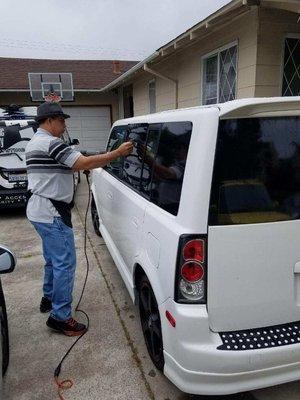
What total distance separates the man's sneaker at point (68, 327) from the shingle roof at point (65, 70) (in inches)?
601

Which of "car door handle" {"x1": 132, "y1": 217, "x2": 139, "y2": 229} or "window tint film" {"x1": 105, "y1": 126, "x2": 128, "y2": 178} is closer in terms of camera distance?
"car door handle" {"x1": 132, "y1": 217, "x2": 139, "y2": 229}

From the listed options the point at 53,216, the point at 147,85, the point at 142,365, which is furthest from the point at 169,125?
the point at 147,85

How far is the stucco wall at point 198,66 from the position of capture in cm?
587

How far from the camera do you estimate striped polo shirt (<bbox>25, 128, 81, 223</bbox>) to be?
2816 mm

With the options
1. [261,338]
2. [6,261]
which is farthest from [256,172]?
[6,261]

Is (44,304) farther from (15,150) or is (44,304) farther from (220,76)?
(220,76)

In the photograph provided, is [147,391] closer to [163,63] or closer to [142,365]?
[142,365]

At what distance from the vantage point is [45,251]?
3203 mm

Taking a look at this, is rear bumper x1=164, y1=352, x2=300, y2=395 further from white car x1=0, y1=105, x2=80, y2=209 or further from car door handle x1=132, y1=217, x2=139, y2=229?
white car x1=0, y1=105, x2=80, y2=209

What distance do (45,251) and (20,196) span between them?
4.13m

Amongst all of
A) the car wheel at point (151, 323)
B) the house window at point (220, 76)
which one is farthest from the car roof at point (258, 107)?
the house window at point (220, 76)

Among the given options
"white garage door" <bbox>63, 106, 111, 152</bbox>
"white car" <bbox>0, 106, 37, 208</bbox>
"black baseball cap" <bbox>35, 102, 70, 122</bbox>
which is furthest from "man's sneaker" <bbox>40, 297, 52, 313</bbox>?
"white garage door" <bbox>63, 106, 111, 152</bbox>

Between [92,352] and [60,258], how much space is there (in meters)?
0.83

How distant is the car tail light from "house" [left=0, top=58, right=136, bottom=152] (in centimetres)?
1544
